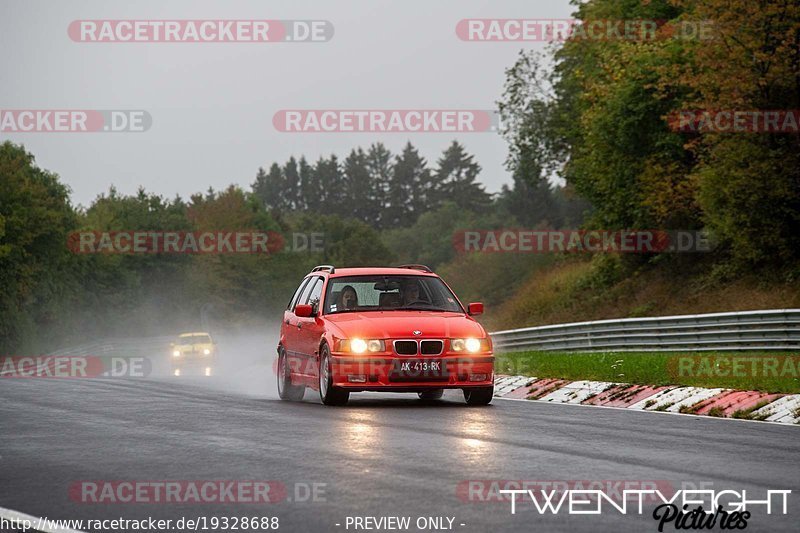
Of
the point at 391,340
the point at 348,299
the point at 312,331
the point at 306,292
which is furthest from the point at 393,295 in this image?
the point at 306,292

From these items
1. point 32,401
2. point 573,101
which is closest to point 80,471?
point 32,401

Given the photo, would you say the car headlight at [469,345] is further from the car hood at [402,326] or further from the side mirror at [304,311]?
the side mirror at [304,311]

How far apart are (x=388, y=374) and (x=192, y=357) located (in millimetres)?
35135

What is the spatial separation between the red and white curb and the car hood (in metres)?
2.49

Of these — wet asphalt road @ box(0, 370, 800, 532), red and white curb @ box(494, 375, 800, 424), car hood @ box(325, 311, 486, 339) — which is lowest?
red and white curb @ box(494, 375, 800, 424)

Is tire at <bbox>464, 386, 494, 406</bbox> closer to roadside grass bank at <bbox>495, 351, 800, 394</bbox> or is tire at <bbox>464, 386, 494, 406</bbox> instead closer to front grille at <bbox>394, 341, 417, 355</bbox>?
front grille at <bbox>394, 341, 417, 355</bbox>

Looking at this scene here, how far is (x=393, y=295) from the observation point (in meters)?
16.8

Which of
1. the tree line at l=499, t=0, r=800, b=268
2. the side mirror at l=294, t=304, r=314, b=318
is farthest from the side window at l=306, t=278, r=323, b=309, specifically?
the tree line at l=499, t=0, r=800, b=268

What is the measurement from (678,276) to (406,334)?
33703 mm

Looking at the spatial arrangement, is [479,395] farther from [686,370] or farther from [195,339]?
[195,339]

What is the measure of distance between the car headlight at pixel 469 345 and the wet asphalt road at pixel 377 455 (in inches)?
28.1

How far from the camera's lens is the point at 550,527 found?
22.7 feet

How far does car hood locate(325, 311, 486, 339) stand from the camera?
1539 cm

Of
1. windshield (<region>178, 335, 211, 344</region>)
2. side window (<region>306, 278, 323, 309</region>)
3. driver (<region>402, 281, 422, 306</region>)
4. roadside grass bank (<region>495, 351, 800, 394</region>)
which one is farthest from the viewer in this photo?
windshield (<region>178, 335, 211, 344</region>)
